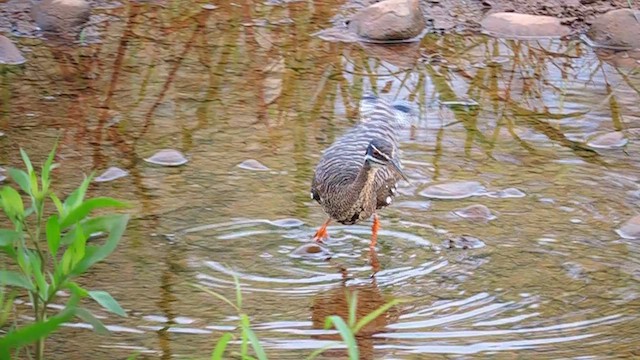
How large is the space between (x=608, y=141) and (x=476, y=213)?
1.39m

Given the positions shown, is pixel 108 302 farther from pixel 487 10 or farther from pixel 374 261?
pixel 487 10

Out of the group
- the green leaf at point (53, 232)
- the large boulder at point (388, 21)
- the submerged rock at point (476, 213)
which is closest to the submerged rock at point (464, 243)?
the submerged rock at point (476, 213)

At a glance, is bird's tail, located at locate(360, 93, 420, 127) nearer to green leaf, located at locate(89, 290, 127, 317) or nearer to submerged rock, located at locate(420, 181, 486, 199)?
submerged rock, located at locate(420, 181, 486, 199)

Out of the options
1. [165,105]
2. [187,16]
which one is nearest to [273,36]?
[187,16]

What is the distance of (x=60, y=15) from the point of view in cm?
889

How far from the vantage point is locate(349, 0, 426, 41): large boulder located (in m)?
8.89

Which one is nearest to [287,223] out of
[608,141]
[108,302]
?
[608,141]

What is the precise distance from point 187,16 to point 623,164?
12.6 ft

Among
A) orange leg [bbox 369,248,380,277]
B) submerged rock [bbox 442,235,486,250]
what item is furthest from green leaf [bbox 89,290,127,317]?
submerged rock [bbox 442,235,486,250]

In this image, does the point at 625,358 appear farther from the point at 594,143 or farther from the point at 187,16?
the point at 187,16

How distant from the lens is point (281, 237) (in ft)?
19.1

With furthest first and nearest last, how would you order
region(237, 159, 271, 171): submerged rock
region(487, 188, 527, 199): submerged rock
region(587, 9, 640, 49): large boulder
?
region(587, 9, 640, 49): large boulder, region(237, 159, 271, 171): submerged rock, region(487, 188, 527, 199): submerged rock

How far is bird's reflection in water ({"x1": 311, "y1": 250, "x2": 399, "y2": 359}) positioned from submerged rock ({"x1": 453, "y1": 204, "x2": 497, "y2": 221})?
67 centimetres

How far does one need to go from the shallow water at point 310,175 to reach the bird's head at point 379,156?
1.20ft
